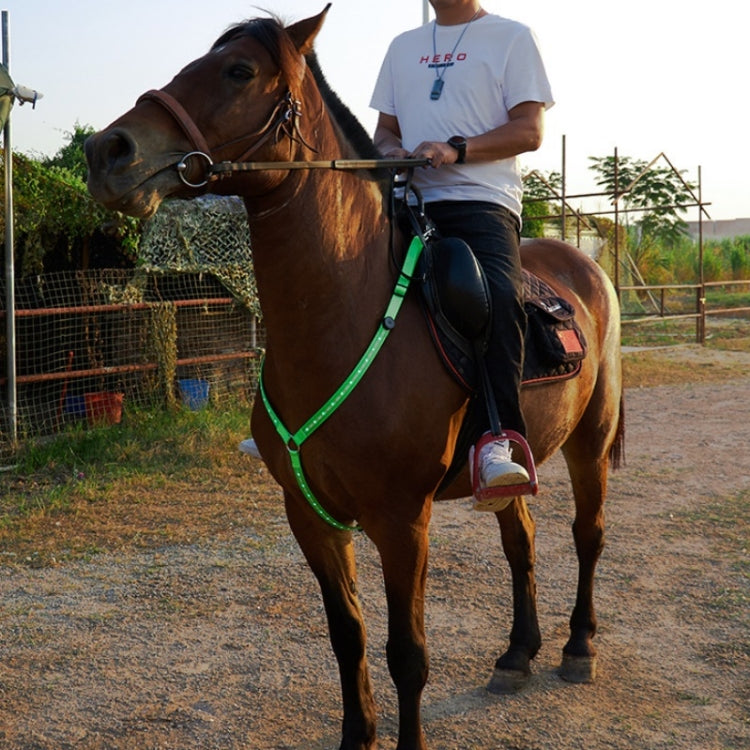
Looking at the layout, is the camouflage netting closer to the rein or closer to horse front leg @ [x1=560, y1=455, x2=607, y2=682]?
horse front leg @ [x1=560, y1=455, x2=607, y2=682]

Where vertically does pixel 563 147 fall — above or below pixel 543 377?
above

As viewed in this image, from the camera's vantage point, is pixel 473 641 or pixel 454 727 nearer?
pixel 454 727

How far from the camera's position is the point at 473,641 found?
4.43m

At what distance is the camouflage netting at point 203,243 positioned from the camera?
31.4 feet

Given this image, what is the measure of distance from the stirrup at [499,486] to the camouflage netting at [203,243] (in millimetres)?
6875

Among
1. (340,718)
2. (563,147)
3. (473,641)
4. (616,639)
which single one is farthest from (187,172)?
(563,147)

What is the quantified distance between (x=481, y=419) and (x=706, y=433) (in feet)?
21.9

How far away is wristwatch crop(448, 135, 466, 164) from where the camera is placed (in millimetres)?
3260

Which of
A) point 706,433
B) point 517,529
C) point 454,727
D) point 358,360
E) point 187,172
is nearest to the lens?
point 187,172

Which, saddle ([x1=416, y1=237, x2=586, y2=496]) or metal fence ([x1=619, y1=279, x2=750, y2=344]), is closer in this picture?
saddle ([x1=416, y1=237, x2=586, y2=496])

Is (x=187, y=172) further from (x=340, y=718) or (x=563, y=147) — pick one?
(x=563, y=147)

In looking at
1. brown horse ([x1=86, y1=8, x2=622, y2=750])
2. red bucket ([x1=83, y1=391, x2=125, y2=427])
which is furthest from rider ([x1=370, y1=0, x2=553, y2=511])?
red bucket ([x1=83, y1=391, x2=125, y2=427])

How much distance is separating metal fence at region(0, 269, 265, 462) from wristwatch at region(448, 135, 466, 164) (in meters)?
5.93

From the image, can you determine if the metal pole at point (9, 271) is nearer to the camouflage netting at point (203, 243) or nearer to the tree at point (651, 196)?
the camouflage netting at point (203, 243)
